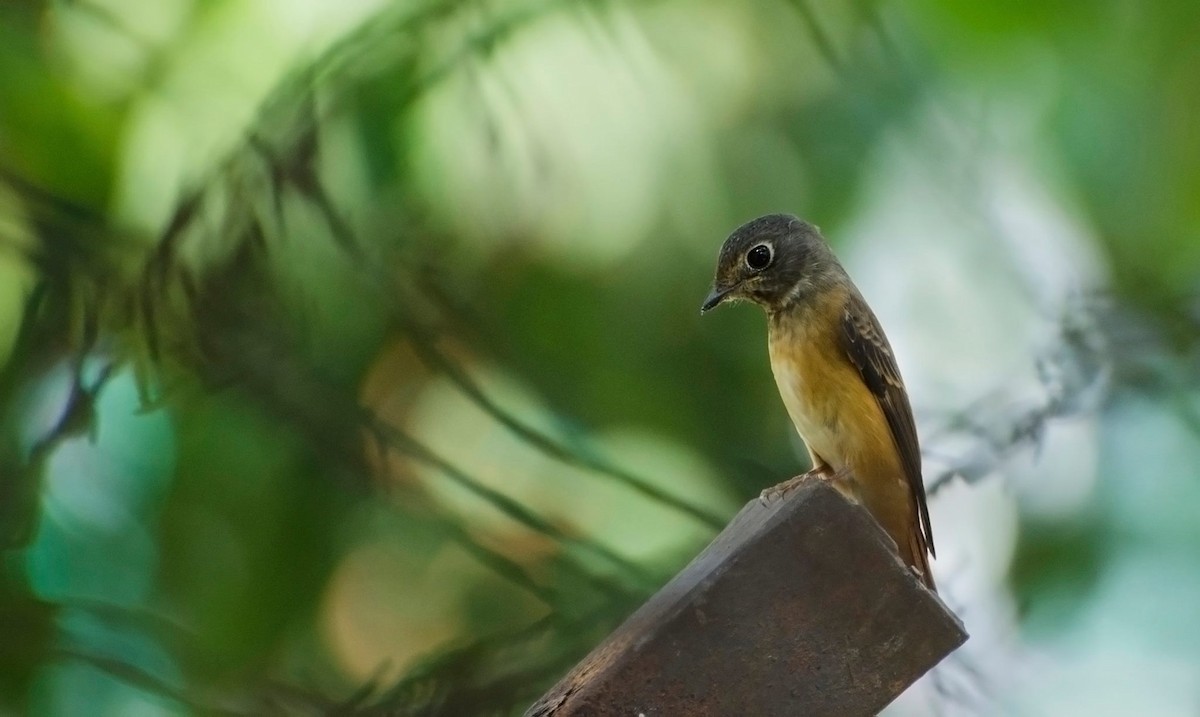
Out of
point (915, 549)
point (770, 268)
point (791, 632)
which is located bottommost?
point (915, 549)

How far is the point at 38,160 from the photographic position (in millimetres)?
3348

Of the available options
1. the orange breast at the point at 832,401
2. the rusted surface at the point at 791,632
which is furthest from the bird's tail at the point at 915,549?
the rusted surface at the point at 791,632

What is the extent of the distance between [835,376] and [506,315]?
1358mm

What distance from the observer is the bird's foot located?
1441 mm

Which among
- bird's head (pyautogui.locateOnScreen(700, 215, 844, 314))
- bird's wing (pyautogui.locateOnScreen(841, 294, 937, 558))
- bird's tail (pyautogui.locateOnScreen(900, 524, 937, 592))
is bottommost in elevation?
bird's tail (pyautogui.locateOnScreen(900, 524, 937, 592))

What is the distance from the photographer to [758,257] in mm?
2369

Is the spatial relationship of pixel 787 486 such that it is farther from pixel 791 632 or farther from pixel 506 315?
pixel 506 315

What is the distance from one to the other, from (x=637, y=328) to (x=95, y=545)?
5.34 ft

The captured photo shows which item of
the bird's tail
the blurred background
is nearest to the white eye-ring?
the bird's tail

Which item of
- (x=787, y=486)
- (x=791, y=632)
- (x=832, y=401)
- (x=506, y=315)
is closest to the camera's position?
(x=791, y=632)

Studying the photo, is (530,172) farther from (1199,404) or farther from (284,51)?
(1199,404)

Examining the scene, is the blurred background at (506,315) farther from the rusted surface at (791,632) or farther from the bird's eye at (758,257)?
the rusted surface at (791,632)

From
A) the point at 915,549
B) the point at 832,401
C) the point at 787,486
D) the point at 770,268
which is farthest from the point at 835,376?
the point at 787,486

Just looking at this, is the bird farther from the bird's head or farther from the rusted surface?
the rusted surface
